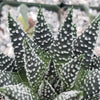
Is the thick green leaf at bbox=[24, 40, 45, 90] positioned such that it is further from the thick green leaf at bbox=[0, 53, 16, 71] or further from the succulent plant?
the thick green leaf at bbox=[0, 53, 16, 71]

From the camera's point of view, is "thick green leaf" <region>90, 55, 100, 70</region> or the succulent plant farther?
"thick green leaf" <region>90, 55, 100, 70</region>

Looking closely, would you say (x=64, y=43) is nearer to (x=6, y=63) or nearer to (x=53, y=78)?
(x=53, y=78)

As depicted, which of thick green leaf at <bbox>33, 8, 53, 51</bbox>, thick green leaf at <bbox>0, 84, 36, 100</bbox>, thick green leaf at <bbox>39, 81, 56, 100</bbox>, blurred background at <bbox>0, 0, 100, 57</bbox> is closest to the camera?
thick green leaf at <bbox>0, 84, 36, 100</bbox>

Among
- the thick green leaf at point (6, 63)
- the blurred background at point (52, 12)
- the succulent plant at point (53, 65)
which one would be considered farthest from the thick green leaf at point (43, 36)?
the blurred background at point (52, 12)

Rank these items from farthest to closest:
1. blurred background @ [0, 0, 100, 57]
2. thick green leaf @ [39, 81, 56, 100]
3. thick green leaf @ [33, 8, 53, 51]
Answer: blurred background @ [0, 0, 100, 57], thick green leaf @ [33, 8, 53, 51], thick green leaf @ [39, 81, 56, 100]

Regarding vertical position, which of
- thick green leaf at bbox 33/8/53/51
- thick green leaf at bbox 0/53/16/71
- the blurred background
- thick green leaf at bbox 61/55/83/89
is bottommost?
thick green leaf at bbox 61/55/83/89

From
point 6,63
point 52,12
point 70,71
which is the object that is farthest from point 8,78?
point 52,12

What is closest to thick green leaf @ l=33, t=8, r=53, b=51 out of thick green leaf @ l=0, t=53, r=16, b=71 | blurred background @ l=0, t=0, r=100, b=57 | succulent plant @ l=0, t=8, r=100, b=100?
succulent plant @ l=0, t=8, r=100, b=100

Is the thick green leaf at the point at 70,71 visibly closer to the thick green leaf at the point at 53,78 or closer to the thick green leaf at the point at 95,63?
the thick green leaf at the point at 53,78
